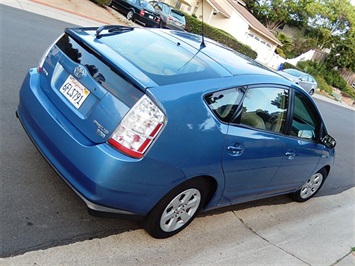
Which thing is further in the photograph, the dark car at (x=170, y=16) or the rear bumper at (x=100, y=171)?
the dark car at (x=170, y=16)

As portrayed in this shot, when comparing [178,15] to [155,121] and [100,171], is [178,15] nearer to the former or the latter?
[155,121]

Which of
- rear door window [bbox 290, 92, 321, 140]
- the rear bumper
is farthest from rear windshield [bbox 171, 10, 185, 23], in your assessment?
the rear bumper

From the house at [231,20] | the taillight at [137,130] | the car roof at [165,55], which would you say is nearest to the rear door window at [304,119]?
the car roof at [165,55]

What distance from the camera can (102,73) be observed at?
2.93 metres

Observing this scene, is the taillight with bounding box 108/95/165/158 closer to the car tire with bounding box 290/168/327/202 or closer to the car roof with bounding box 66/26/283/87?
the car roof with bounding box 66/26/283/87

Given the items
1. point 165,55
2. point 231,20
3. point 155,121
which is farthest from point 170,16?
point 155,121

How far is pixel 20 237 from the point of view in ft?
9.08

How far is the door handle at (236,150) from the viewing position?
3.27 metres

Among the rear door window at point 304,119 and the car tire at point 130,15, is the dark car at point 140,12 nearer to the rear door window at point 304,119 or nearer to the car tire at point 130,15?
the car tire at point 130,15

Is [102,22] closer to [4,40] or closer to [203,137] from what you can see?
[4,40]

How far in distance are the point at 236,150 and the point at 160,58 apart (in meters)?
1.08

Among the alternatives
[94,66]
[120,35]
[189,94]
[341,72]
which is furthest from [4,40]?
[341,72]

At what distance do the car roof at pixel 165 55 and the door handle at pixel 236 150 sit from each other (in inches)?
25.4

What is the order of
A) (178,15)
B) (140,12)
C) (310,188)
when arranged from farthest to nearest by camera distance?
(178,15) → (140,12) → (310,188)
